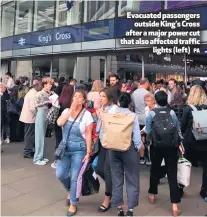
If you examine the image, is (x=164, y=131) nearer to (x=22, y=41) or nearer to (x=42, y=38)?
(x=42, y=38)

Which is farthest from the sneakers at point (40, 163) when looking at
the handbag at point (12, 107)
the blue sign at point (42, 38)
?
the blue sign at point (42, 38)

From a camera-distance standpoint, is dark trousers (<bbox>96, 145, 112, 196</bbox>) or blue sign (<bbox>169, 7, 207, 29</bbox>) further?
blue sign (<bbox>169, 7, 207, 29</bbox>)

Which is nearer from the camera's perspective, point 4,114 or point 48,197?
point 48,197

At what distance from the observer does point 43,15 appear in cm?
1680

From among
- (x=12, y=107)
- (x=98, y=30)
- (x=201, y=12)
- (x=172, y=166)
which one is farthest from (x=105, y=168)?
(x=98, y=30)

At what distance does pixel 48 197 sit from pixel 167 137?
2.00 metres

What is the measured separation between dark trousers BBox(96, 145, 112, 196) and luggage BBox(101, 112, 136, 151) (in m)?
0.43

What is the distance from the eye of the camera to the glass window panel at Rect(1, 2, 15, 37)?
19047 millimetres

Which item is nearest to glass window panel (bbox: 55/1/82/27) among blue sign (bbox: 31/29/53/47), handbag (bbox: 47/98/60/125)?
blue sign (bbox: 31/29/53/47)

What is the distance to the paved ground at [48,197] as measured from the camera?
153 inches

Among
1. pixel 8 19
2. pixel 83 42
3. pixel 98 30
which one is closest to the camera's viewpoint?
pixel 98 30

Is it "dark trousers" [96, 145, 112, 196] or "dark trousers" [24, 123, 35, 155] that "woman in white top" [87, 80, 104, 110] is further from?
"dark trousers" [24, 123, 35, 155]

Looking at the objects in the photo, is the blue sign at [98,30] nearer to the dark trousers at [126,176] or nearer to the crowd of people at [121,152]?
the crowd of people at [121,152]

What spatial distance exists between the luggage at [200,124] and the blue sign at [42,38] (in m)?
12.1
